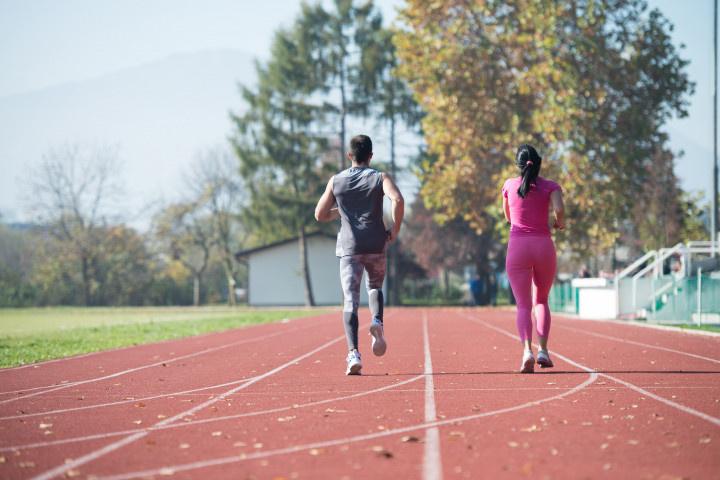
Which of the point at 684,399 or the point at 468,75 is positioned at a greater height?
the point at 468,75

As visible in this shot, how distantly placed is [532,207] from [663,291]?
16.6 metres

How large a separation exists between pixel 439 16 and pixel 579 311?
423 inches

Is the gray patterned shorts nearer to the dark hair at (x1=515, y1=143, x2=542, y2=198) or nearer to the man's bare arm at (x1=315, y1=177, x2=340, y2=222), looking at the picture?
the man's bare arm at (x1=315, y1=177, x2=340, y2=222)

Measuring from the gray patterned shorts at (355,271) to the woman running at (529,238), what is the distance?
1.33 m

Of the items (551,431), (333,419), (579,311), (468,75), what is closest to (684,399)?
(551,431)

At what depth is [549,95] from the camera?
106 ft

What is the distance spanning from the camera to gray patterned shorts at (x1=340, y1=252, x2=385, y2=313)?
9.93 metres

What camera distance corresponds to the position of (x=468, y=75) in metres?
34.5

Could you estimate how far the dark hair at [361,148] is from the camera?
10.0 metres

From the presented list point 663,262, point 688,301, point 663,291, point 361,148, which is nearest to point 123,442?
point 361,148

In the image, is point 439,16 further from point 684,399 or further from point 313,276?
point 313,276

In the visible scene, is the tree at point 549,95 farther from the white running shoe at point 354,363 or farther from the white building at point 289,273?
the white building at point 289,273

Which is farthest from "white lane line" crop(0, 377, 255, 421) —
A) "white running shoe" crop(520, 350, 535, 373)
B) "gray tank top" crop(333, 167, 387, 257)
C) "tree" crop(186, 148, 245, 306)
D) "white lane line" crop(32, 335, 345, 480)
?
"tree" crop(186, 148, 245, 306)

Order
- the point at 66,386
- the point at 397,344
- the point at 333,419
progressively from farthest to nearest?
the point at 397,344 < the point at 66,386 < the point at 333,419
